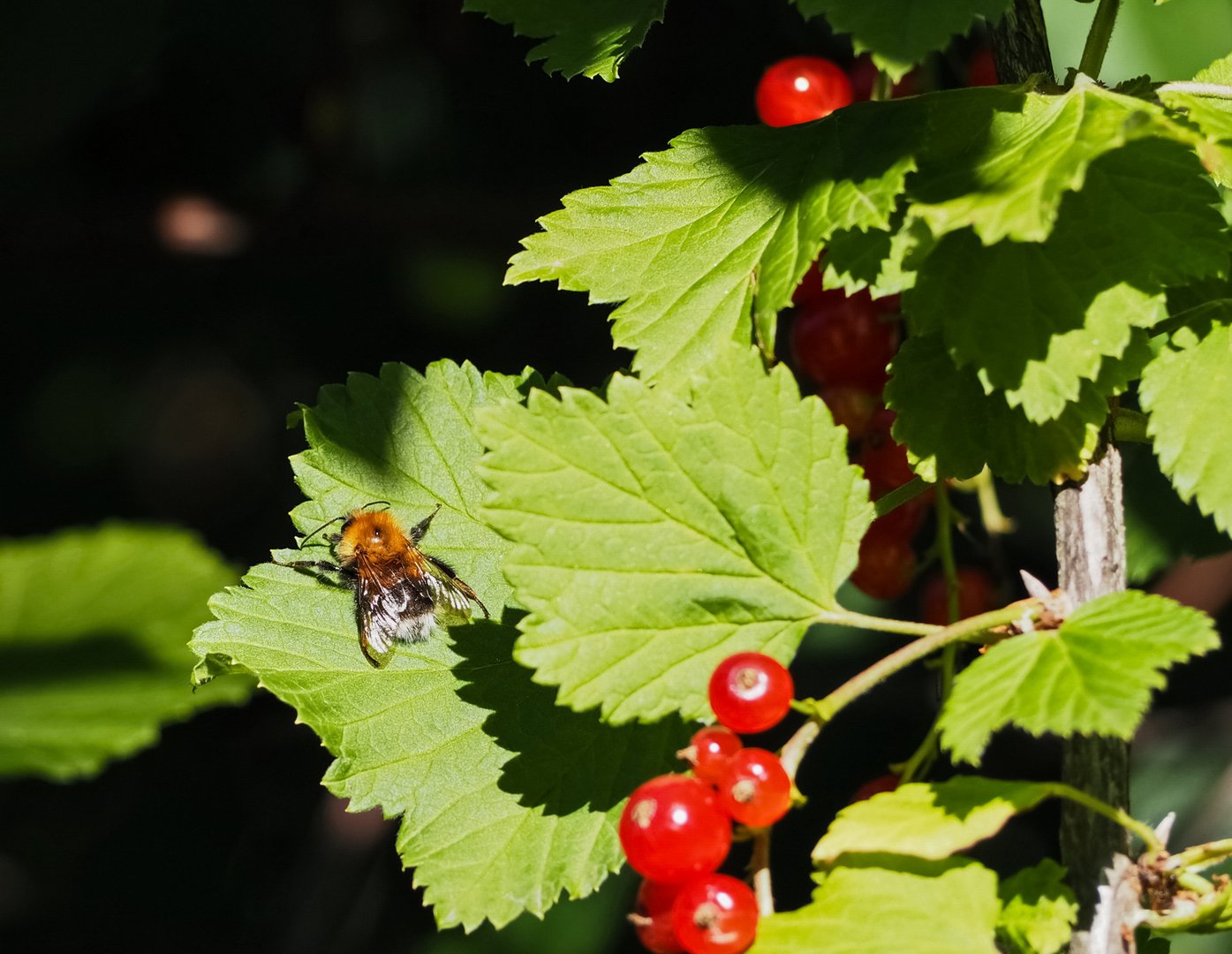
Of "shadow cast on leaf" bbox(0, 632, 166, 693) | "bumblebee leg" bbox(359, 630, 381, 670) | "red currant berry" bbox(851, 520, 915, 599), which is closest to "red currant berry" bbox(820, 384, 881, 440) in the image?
"red currant berry" bbox(851, 520, 915, 599)

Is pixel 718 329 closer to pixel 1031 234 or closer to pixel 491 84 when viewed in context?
pixel 1031 234

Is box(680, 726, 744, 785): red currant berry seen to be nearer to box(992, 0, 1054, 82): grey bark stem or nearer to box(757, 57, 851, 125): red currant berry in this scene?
box(992, 0, 1054, 82): grey bark stem

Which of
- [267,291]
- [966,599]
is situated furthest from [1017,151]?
[267,291]

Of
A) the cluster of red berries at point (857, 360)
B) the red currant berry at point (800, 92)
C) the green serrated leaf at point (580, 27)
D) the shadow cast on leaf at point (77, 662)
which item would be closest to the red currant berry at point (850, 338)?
the cluster of red berries at point (857, 360)

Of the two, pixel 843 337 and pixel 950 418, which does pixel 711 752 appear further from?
pixel 843 337

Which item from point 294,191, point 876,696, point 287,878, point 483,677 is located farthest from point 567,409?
point 287,878
